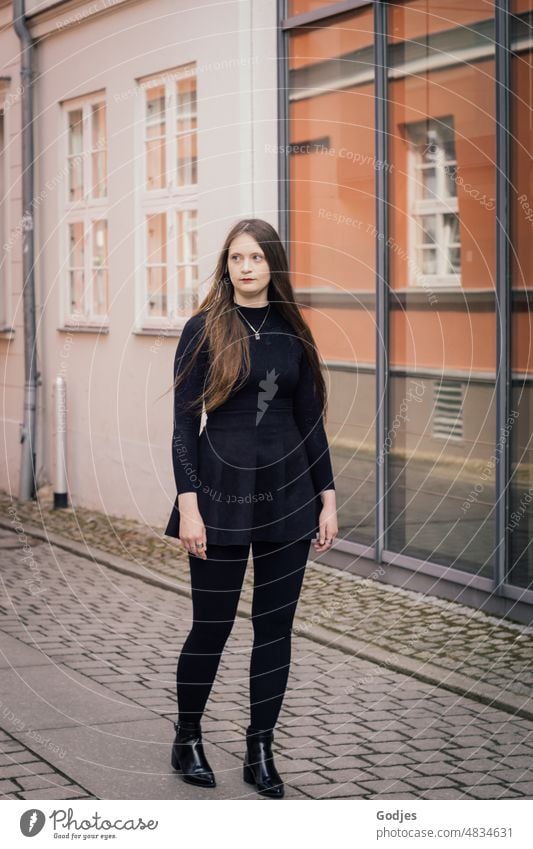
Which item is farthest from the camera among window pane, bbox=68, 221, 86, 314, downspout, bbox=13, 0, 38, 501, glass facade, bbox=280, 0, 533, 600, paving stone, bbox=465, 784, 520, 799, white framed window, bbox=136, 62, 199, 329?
downspout, bbox=13, 0, 38, 501

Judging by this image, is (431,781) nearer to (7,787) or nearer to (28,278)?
(7,787)

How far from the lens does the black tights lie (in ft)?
16.0

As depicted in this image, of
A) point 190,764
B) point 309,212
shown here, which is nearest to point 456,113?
point 309,212

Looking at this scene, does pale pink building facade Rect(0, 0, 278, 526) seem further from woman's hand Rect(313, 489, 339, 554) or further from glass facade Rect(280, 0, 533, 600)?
woman's hand Rect(313, 489, 339, 554)

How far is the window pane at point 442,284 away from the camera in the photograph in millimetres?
7891

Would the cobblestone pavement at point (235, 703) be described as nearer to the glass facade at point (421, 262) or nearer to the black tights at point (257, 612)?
the black tights at point (257, 612)

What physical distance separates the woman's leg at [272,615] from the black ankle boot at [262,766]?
5cm

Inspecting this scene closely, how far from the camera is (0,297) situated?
15.1 metres

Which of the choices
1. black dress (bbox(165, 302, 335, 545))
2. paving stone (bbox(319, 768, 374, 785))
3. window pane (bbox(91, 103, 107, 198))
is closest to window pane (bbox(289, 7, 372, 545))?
window pane (bbox(91, 103, 107, 198))

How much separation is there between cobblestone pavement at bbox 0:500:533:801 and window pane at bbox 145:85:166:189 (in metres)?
3.71

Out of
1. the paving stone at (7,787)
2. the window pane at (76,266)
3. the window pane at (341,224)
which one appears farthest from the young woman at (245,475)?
the window pane at (76,266)
